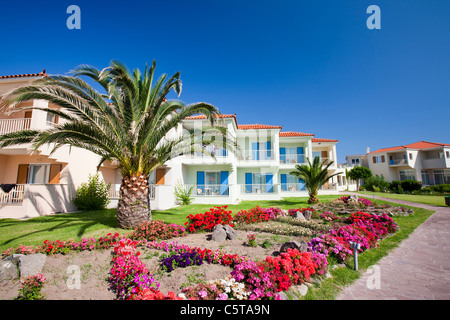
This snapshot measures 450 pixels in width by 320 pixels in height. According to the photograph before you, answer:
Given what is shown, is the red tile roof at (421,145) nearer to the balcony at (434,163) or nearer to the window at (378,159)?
the window at (378,159)

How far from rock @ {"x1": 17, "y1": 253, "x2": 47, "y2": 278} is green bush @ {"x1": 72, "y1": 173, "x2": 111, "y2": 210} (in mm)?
9575

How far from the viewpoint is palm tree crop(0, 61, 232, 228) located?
6.80 metres

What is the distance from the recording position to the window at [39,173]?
42.2 feet

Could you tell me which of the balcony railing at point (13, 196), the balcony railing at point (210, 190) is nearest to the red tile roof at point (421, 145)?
the balcony railing at point (210, 190)

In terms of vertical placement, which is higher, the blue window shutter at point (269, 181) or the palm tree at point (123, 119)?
the palm tree at point (123, 119)

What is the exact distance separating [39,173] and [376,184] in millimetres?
42082

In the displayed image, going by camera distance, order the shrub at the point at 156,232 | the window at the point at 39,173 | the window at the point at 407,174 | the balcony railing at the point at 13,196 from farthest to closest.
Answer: the window at the point at 407,174 → the window at the point at 39,173 → the balcony railing at the point at 13,196 → the shrub at the point at 156,232

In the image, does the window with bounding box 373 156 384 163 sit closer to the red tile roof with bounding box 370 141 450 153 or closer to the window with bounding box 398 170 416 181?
the red tile roof with bounding box 370 141 450 153

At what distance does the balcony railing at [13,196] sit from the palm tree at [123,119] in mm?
5916

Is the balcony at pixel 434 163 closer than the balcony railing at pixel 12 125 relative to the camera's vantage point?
No
